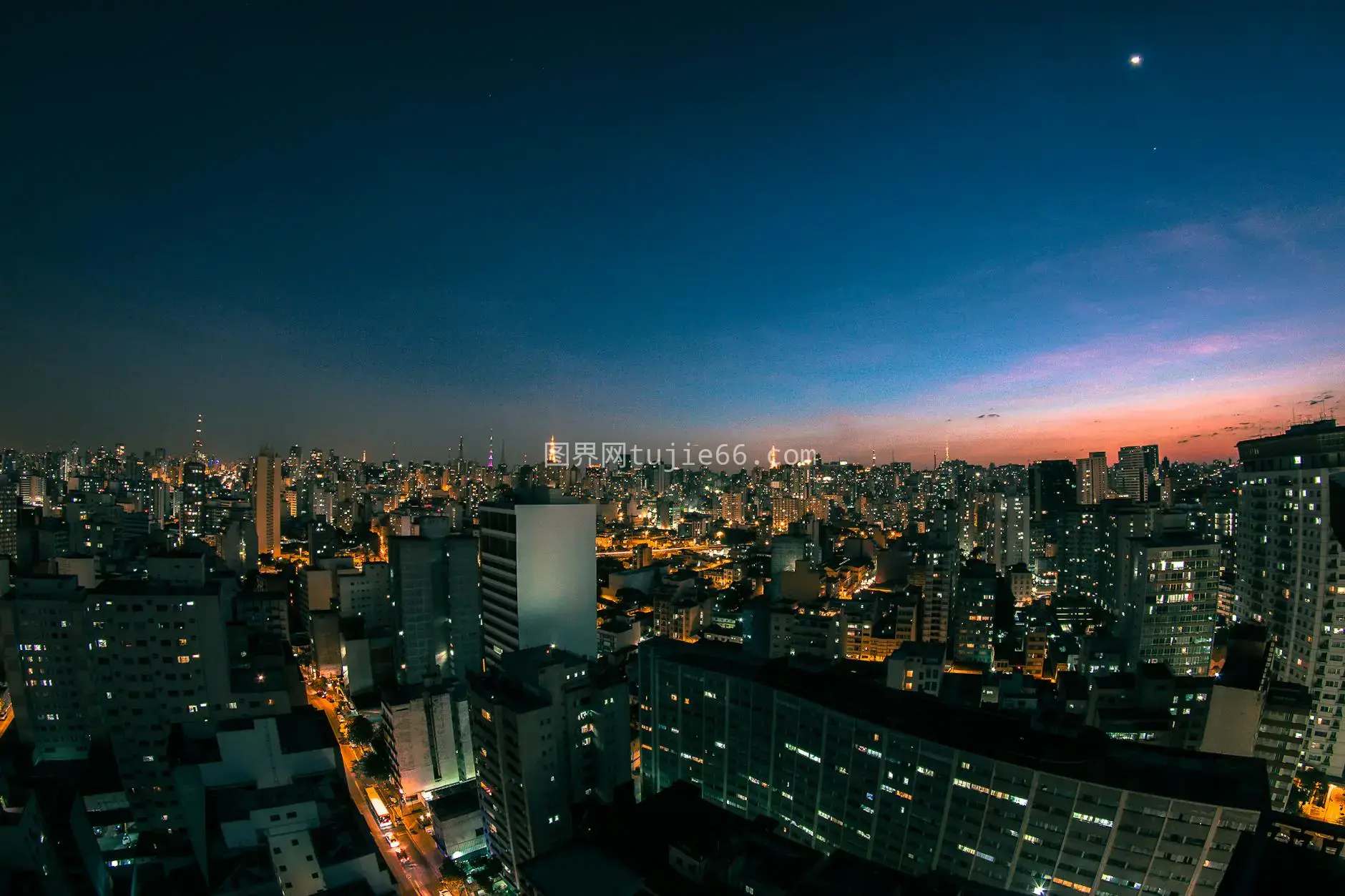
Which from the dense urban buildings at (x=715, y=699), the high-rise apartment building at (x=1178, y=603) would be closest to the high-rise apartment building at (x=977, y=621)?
the dense urban buildings at (x=715, y=699)

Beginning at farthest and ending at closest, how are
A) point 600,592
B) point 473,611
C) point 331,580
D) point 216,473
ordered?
1. point 216,473
2. point 600,592
3. point 331,580
4. point 473,611

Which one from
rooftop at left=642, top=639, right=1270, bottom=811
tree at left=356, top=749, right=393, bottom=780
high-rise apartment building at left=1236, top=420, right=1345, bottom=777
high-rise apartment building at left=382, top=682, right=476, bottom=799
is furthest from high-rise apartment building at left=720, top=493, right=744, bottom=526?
rooftop at left=642, top=639, right=1270, bottom=811

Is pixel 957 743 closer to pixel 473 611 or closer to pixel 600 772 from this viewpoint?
pixel 600 772

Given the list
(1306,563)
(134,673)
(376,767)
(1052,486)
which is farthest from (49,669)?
(1052,486)

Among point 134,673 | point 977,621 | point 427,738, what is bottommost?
point 427,738

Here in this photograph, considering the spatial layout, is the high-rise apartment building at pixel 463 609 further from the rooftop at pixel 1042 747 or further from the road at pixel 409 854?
the rooftop at pixel 1042 747

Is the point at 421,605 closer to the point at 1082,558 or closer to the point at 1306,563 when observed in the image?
the point at 1306,563

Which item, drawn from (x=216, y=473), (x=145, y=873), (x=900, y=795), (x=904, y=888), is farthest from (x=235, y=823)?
(x=216, y=473)
